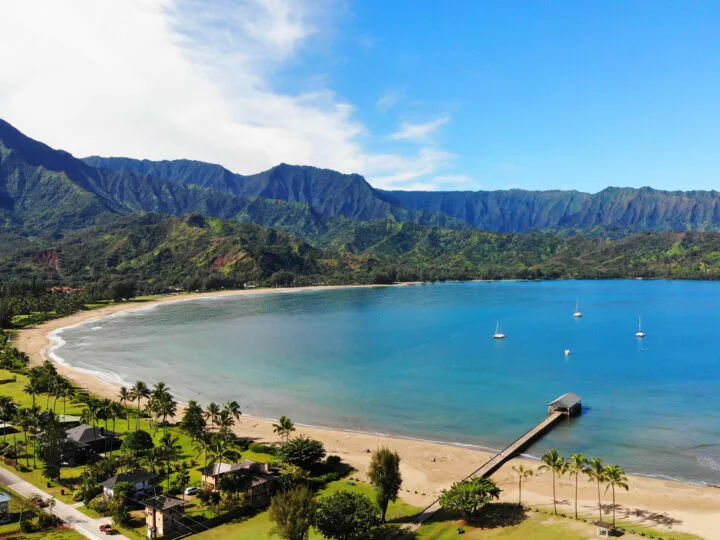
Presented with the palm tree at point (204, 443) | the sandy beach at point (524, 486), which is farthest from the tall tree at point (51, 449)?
the sandy beach at point (524, 486)

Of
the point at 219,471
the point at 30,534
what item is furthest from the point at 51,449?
the point at 219,471

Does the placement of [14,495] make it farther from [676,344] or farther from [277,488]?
[676,344]

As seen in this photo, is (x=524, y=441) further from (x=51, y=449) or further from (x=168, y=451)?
(x=51, y=449)

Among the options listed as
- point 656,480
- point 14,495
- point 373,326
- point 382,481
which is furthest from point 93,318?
point 656,480

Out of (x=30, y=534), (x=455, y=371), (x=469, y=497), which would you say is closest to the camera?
(x=30, y=534)

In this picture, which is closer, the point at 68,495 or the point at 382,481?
the point at 382,481

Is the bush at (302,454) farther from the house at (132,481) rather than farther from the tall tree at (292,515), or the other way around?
the tall tree at (292,515)
